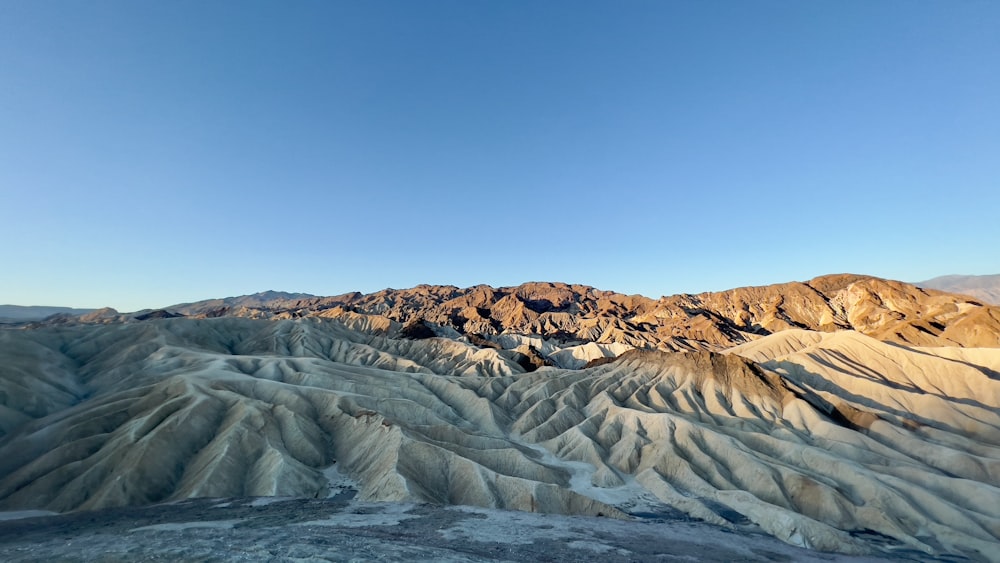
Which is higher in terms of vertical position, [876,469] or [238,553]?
[238,553]

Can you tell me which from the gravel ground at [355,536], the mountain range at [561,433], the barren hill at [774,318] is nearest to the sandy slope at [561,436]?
the mountain range at [561,433]

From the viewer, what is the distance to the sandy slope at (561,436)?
139ft

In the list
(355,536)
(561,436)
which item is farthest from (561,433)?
(355,536)

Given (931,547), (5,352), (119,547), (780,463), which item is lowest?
(931,547)

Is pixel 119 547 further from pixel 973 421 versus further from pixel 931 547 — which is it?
pixel 973 421

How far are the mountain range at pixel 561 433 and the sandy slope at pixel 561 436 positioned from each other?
0.86 ft

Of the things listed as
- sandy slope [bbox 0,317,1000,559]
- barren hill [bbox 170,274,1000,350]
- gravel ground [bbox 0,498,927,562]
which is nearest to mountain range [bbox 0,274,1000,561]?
sandy slope [bbox 0,317,1000,559]

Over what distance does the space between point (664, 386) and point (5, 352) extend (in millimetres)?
103249

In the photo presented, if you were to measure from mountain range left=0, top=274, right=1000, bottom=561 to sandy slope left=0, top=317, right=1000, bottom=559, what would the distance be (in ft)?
0.86

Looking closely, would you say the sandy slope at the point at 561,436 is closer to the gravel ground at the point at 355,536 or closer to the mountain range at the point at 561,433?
the mountain range at the point at 561,433

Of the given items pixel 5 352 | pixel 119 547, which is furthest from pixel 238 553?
pixel 5 352

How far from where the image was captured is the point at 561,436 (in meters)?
64.1

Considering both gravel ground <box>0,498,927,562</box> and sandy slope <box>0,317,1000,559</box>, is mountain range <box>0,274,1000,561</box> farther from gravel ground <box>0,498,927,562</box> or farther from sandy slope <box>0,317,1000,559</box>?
gravel ground <box>0,498,927,562</box>

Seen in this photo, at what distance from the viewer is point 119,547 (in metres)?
22.9
